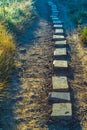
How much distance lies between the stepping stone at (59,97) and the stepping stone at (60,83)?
0.19 meters

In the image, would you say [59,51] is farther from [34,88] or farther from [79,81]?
[34,88]

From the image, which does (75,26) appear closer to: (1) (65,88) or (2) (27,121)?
(1) (65,88)

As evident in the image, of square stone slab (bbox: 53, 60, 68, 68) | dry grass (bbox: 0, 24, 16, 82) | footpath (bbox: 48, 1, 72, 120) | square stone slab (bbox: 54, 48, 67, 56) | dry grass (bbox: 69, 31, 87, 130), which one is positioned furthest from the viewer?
square stone slab (bbox: 54, 48, 67, 56)

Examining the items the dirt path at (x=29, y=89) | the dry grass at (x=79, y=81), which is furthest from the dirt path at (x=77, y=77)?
the dirt path at (x=29, y=89)

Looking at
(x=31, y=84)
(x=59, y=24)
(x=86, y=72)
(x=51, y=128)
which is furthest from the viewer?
(x=59, y=24)

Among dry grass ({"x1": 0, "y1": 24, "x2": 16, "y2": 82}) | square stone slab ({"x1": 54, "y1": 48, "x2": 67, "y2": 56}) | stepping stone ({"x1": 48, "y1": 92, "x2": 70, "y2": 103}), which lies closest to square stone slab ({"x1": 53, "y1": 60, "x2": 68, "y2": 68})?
square stone slab ({"x1": 54, "y1": 48, "x2": 67, "y2": 56})

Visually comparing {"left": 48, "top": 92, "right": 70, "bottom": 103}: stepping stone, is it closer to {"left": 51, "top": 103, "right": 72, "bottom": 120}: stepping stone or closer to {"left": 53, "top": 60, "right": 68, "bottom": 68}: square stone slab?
{"left": 51, "top": 103, "right": 72, "bottom": 120}: stepping stone

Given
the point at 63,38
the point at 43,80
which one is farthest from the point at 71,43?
the point at 43,80

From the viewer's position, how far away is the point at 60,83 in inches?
242

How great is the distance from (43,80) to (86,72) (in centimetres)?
103

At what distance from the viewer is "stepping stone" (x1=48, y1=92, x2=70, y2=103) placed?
5547 mm

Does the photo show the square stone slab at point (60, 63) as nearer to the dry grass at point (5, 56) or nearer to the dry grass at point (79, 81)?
the dry grass at point (79, 81)

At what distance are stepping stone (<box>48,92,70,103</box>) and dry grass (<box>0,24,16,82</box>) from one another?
0.94 meters

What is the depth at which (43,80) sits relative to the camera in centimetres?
654
